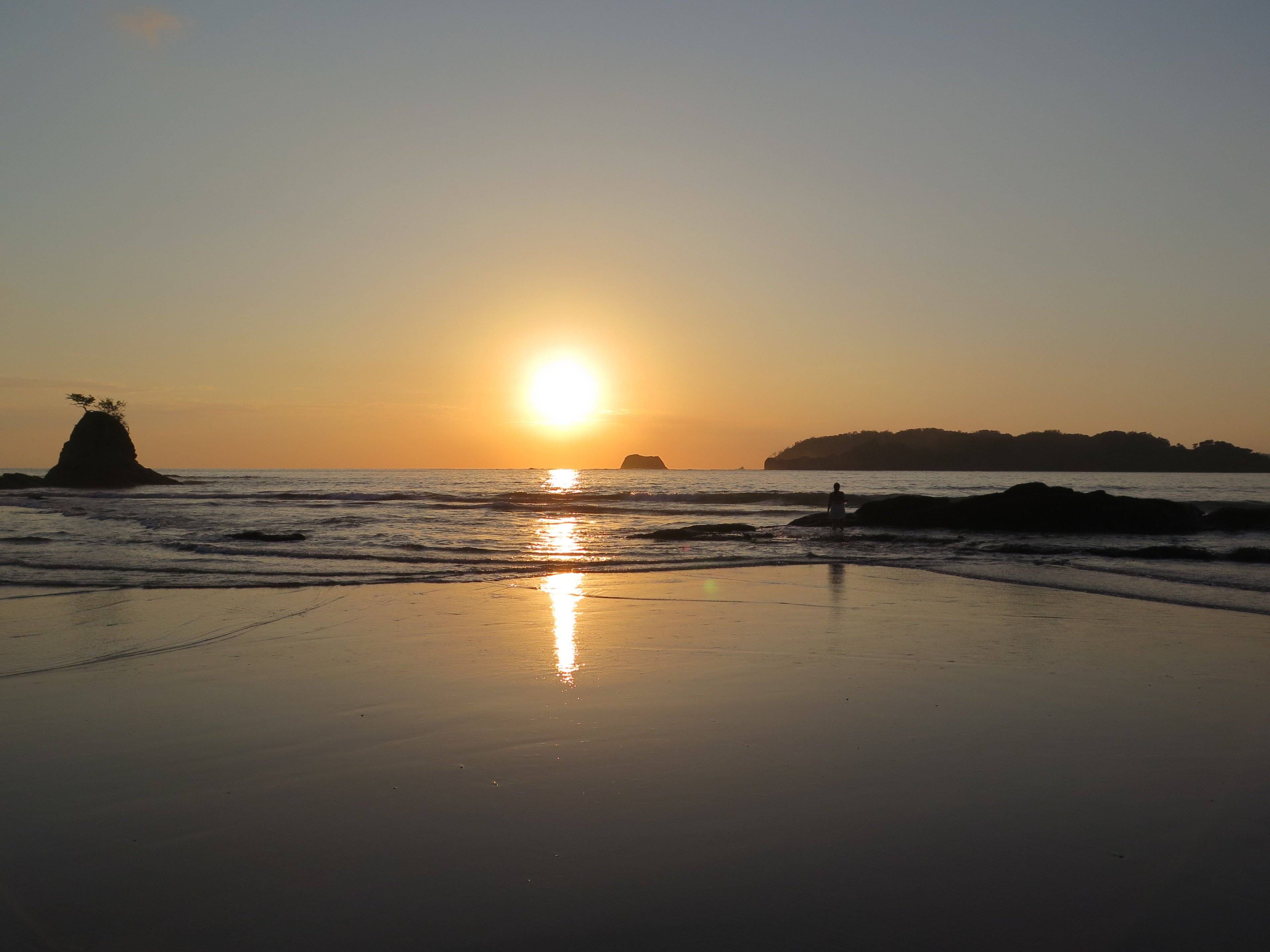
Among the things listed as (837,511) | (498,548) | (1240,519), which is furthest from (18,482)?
(1240,519)

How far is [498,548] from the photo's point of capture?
21.6 meters

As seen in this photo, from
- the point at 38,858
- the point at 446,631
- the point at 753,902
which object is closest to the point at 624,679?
the point at 446,631

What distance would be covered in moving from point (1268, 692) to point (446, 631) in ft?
25.1

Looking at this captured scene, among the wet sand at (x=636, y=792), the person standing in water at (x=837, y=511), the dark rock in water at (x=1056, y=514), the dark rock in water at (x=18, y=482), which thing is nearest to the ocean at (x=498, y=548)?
the person standing in water at (x=837, y=511)

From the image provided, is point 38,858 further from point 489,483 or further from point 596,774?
point 489,483

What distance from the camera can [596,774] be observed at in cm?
457

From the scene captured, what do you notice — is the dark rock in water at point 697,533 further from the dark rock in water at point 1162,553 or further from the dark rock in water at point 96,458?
the dark rock in water at point 96,458

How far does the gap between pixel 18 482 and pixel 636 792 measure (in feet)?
273

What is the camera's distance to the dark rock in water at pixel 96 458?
252 feet

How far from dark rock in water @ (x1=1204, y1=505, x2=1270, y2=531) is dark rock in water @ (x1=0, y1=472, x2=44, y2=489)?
8083cm

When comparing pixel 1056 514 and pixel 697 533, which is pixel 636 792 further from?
pixel 1056 514

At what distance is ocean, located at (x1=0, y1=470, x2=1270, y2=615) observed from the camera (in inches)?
567

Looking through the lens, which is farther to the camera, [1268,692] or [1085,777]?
[1268,692]

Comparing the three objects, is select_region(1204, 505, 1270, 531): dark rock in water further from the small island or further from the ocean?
the small island
